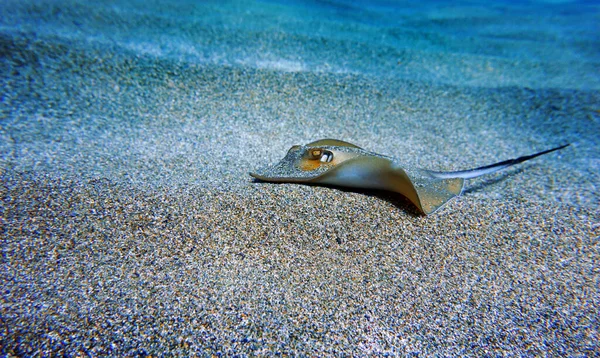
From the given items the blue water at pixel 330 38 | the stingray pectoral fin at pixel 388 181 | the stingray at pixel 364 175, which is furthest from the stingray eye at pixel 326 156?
the blue water at pixel 330 38

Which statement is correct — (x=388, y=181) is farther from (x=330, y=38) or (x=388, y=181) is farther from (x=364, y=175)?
(x=330, y=38)

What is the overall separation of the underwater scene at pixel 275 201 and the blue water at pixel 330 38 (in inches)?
3.0

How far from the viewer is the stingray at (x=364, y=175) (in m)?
2.06

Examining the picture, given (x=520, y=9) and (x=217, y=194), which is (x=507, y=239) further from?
(x=520, y=9)

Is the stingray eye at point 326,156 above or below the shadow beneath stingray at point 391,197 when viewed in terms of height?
above

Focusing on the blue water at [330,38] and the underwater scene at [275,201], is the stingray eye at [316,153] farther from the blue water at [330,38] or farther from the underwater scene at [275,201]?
the blue water at [330,38]

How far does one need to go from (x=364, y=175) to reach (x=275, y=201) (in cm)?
65

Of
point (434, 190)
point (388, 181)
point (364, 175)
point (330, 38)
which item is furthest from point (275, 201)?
point (330, 38)

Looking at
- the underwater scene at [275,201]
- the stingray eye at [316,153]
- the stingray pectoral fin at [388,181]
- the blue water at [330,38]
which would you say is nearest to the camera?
the underwater scene at [275,201]

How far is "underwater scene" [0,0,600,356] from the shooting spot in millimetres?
1379

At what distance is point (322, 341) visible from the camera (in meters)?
1.32

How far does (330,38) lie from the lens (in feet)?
18.9

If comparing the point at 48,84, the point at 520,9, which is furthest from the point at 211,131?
the point at 520,9

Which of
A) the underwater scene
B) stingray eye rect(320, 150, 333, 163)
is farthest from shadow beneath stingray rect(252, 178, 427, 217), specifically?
stingray eye rect(320, 150, 333, 163)
